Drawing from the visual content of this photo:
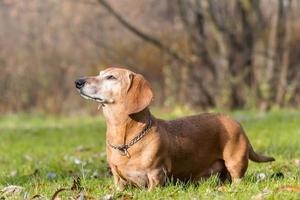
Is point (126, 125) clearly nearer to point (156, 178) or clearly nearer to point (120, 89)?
point (120, 89)

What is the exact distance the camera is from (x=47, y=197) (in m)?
4.69

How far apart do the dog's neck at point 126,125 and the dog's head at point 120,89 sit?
0.25ft

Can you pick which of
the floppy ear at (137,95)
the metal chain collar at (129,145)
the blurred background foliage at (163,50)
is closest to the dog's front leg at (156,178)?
the metal chain collar at (129,145)

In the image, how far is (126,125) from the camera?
5246mm

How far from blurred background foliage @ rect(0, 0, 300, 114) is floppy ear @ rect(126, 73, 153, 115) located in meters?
11.4

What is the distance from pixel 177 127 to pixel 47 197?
1325 millimetres

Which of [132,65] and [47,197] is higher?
[47,197]

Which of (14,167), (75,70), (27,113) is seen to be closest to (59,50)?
(75,70)

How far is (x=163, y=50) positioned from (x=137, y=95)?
12501mm

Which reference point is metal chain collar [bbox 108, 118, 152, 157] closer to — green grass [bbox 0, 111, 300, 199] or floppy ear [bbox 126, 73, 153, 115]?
floppy ear [bbox 126, 73, 153, 115]

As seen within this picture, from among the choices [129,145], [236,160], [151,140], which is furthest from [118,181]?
[236,160]

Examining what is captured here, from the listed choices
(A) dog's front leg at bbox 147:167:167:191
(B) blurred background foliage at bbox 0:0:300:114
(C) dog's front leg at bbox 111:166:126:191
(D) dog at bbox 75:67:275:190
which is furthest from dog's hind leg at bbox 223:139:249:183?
(B) blurred background foliage at bbox 0:0:300:114

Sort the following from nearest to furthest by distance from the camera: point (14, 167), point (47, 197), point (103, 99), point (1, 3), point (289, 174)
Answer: point (47, 197) < point (103, 99) < point (289, 174) < point (14, 167) < point (1, 3)

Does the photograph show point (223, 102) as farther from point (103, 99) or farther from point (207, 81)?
point (103, 99)
